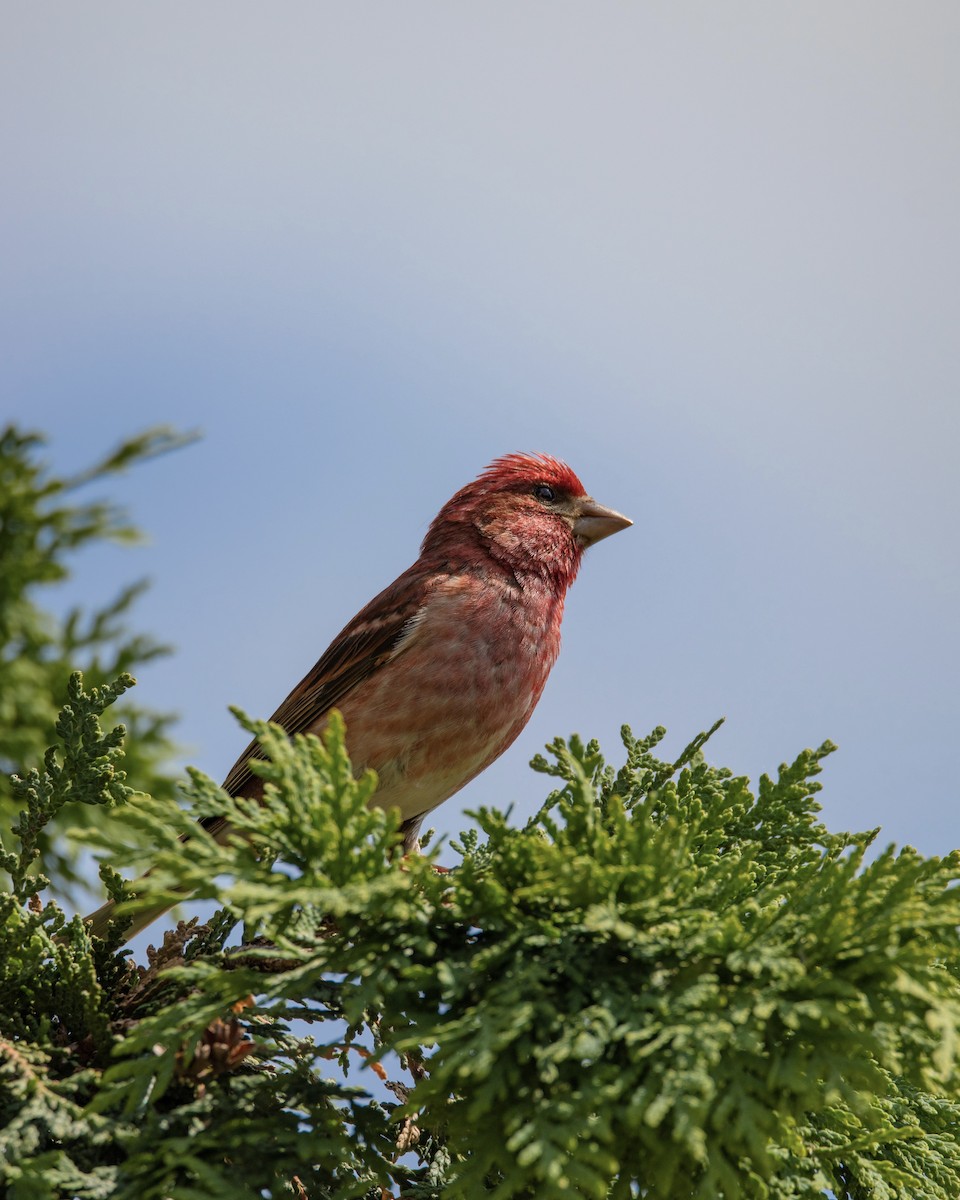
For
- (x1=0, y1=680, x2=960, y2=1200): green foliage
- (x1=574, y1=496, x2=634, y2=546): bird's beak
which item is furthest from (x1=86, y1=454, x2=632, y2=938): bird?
(x1=0, y1=680, x2=960, y2=1200): green foliage

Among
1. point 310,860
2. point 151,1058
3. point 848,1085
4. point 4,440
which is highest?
point 4,440

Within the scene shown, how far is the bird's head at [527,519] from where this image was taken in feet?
17.7

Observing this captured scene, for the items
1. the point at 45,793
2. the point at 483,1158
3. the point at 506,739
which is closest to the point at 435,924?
the point at 483,1158

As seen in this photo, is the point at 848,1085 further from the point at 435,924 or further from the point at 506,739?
the point at 506,739

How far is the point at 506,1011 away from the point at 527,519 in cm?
362

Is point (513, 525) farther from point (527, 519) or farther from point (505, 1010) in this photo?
point (505, 1010)

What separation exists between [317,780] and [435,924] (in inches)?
15.6

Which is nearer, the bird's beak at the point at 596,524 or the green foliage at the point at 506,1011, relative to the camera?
the green foliage at the point at 506,1011

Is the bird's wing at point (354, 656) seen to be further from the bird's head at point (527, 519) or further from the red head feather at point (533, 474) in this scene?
the red head feather at point (533, 474)

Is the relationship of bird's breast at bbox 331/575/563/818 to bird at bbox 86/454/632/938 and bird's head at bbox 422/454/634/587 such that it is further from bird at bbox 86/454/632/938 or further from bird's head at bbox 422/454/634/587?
bird's head at bbox 422/454/634/587

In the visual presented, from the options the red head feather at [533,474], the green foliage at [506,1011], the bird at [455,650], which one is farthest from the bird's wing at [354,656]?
the green foliage at [506,1011]

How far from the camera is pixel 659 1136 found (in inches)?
87.7

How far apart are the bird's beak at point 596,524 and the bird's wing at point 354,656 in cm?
88

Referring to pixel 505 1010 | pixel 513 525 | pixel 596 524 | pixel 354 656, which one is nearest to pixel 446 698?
pixel 354 656
